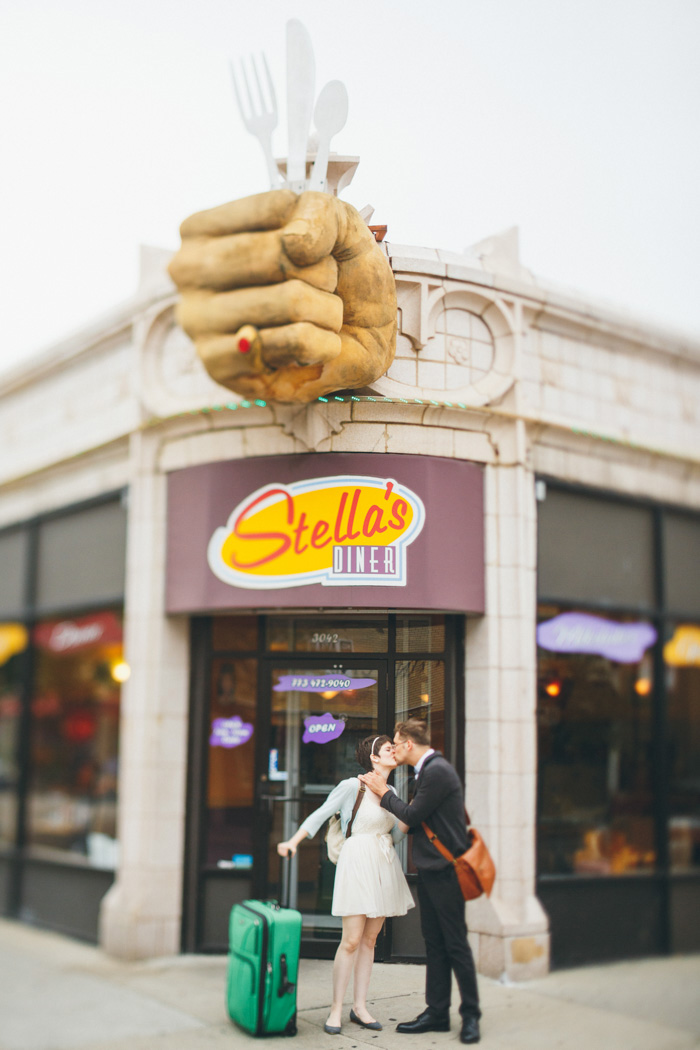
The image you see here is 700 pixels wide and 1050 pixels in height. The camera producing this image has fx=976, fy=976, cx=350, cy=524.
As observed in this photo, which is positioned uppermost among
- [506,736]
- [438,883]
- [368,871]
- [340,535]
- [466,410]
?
[466,410]

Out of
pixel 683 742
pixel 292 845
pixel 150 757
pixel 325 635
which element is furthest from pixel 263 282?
pixel 683 742

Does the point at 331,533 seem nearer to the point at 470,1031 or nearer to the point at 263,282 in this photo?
the point at 263,282

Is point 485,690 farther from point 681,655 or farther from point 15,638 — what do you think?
point 15,638

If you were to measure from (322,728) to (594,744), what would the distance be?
3.18m

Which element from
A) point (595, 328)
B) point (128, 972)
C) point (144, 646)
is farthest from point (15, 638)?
point (595, 328)

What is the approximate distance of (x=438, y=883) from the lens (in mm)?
5355

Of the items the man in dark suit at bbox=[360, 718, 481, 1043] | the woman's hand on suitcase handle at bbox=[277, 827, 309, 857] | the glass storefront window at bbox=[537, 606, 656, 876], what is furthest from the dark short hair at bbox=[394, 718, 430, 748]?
the glass storefront window at bbox=[537, 606, 656, 876]

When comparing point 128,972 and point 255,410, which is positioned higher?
point 255,410

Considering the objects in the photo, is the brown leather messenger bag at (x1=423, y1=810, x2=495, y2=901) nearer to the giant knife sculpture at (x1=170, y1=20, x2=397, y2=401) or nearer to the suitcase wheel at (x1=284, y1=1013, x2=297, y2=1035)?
the suitcase wheel at (x1=284, y1=1013, x2=297, y2=1035)

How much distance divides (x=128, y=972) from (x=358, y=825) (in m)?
3.34

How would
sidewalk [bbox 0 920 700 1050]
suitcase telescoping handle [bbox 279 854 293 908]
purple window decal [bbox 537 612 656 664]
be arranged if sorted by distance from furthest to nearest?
1. purple window decal [bbox 537 612 656 664]
2. suitcase telescoping handle [bbox 279 854 293 908]
3. sidewalk [bbox 0 920 700 1050]

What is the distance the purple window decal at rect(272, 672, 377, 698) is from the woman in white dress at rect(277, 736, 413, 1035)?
58cm

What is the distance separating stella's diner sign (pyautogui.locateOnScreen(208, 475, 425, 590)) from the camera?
6.89 metres

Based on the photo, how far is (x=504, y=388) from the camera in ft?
25.3
